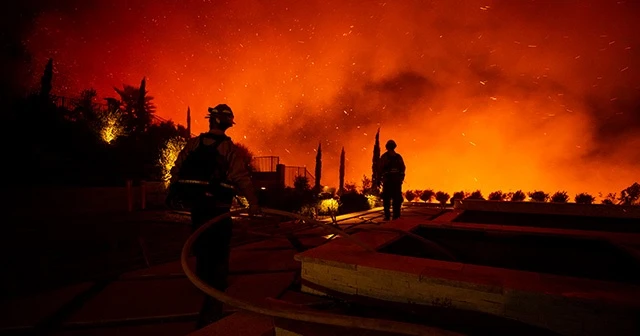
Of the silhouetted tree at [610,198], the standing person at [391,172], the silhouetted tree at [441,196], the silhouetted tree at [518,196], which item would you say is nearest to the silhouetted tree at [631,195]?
the silhouetted tree at [610,198]

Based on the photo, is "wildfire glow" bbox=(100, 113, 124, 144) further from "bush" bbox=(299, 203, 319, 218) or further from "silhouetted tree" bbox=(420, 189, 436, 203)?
"silhouetted tree" bbox=(420, 189, 436, 203)

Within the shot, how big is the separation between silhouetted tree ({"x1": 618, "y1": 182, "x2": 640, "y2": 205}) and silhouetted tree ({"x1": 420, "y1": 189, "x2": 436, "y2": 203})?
8401 millimetres

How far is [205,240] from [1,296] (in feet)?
6.59

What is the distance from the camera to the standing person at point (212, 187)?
9.75ft

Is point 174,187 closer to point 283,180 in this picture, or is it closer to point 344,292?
point 344,292

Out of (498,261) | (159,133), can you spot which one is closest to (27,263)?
(498,261)

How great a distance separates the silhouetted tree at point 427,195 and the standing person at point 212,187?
55.8ft

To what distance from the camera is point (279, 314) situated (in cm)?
148

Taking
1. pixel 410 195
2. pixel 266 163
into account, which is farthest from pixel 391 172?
pixel 266 163

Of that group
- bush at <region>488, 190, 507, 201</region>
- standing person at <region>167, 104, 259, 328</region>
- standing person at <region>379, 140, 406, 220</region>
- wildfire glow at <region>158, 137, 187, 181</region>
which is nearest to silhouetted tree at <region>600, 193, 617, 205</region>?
bush at <region>488, 190, 507, 201</region>

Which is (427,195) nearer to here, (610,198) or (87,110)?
(610,198)

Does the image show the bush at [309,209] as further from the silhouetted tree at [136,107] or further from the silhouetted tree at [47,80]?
the silhouetted tree at [47,80]

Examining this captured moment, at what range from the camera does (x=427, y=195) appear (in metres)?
18.4

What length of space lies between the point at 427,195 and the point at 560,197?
6475 millimetres
